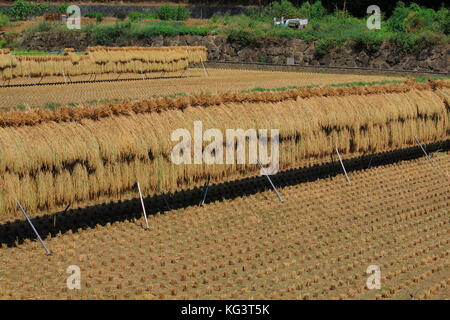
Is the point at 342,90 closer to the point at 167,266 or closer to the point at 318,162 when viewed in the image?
the point at 318,162

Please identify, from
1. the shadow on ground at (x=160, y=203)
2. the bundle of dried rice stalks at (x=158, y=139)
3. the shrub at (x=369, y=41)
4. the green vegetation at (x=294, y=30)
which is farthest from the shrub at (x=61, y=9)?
the shadow on ground at (x=160, y=203)

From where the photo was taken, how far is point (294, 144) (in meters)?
16.5

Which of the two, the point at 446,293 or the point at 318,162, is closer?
the point at 446,293

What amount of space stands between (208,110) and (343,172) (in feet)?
15.5

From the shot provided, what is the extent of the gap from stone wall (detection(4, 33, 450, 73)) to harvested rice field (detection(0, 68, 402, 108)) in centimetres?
886

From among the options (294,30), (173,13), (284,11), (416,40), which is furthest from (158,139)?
(173,13)

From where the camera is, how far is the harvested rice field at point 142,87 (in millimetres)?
29500

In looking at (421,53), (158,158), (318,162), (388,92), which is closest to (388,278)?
(158,158)

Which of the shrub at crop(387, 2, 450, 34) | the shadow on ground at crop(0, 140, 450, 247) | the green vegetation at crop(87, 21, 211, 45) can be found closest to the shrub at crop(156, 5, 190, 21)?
A: the green vegetation at crop(87, 21, 211, 45)

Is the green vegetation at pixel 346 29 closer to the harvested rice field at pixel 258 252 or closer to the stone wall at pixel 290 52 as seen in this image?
the stone wall at pixel 290 52

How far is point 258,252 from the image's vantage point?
11469 millimetres

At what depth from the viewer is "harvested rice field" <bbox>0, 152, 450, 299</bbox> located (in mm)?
9828

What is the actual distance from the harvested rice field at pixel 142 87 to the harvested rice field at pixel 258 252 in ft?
39.2

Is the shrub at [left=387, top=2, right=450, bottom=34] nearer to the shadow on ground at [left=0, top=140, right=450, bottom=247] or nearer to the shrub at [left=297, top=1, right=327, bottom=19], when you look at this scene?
the shrub at [left=297, top=1, right=327, bottom=19]
